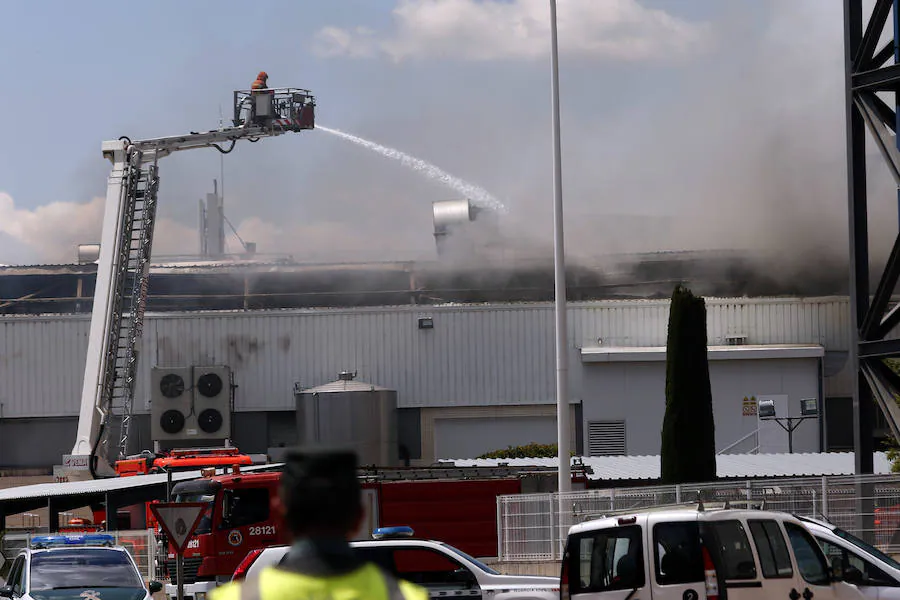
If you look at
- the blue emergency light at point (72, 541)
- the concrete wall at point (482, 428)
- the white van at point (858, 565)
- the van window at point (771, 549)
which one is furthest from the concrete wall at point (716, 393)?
the van window at point (771, 549)

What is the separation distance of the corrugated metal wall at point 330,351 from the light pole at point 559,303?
80.5 ft

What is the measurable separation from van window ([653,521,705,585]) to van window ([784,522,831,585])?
0.97m

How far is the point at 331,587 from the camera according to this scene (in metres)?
3.04

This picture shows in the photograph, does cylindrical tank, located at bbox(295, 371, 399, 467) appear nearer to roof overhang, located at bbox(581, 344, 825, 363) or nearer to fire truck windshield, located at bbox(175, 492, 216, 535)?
roof overhang, located at bbox(581, 344, 825, 363)

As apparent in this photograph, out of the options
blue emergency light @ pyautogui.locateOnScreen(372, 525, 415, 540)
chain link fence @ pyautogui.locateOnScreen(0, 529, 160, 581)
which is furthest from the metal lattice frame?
chain link fence @ pyautogui.locateOnScreen(0, 529, 160, 581)

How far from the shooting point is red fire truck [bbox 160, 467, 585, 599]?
72.8 feet

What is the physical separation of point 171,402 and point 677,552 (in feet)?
124

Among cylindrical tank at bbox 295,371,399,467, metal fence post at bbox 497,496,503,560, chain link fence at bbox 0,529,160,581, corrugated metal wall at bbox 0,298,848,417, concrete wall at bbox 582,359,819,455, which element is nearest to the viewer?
metal fence post at bbox 497,496,503,560

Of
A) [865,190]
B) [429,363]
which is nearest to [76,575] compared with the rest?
[865,190]

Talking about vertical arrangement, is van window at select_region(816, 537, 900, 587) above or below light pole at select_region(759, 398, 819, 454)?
below

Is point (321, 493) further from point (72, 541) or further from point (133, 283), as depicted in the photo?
point (133, 283)

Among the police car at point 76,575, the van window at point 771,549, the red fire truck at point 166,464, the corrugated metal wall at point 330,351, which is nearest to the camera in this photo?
the van window at point 771,549

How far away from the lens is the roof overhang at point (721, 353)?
4728 cm

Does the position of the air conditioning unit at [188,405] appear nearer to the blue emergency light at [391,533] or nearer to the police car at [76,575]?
the police car at [76,575]
